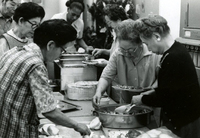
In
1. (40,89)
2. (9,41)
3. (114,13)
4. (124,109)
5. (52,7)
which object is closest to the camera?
(40,89)

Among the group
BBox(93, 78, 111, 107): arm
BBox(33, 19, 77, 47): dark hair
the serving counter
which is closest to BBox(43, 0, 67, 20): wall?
the serving counter

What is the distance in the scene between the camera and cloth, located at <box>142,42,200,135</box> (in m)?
2.11

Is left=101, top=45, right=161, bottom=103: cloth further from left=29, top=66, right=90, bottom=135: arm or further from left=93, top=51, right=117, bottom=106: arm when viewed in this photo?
left=29, top=66, right=90, bottom=135: arm

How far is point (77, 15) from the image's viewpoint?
5230mm

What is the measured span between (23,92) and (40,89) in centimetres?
12

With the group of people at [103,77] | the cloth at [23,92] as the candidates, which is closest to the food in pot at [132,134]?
the group of people at [103,77]

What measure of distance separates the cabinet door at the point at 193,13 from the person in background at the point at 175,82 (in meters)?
0.99

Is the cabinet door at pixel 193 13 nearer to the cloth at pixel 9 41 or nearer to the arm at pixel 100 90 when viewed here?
the arm at pixel 100 90

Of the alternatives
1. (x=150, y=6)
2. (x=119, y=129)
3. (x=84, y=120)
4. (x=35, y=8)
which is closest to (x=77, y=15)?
(x=150, y=6)

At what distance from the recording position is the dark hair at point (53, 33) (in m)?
1.82

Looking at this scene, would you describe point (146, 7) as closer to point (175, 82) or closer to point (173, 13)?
point (173, 13)

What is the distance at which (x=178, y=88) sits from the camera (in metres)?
2.12

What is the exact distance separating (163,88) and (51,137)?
87 centimetres

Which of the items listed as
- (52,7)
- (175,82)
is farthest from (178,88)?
(52,7)
